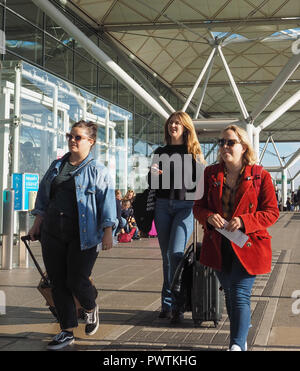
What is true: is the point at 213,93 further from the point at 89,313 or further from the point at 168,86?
the point at 89,313

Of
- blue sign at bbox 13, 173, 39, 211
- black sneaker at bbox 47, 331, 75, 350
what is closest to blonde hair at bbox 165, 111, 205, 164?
black sneaker at bbox 47, 331, 75, 350

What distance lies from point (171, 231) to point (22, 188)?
5.03 meters

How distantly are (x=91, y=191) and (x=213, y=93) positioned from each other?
109 ft

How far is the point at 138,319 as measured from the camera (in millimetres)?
5293

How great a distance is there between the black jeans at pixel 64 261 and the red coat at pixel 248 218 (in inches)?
36.7

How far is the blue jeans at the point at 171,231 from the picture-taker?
17.1ft

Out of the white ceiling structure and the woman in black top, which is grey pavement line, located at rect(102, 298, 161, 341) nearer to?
the woman in black top

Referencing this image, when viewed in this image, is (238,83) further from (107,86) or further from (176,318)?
(176,318)

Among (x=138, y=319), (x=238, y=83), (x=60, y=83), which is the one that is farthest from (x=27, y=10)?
(x=238, y=83)

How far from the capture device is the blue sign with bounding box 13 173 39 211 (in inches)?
377

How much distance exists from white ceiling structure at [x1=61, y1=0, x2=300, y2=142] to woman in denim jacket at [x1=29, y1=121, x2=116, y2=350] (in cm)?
1584

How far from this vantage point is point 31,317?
537 cm

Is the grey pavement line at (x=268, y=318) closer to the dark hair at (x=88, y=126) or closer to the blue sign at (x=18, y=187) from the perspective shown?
the dark hair at (x=88, y=126)

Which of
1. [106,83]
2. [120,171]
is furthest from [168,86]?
[120,171]
